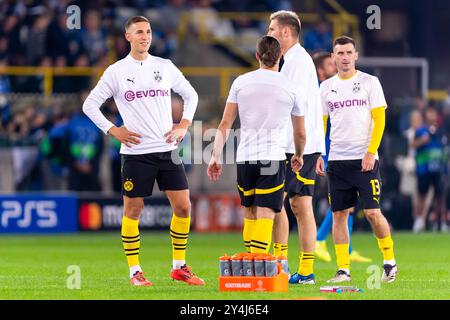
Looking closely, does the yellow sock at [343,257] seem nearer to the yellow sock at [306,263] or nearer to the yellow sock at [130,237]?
the yellow sock at [306,263]

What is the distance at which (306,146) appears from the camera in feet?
38.3

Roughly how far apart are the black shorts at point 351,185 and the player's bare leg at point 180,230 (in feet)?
4.82

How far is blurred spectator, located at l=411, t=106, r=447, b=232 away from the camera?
22.0 meters

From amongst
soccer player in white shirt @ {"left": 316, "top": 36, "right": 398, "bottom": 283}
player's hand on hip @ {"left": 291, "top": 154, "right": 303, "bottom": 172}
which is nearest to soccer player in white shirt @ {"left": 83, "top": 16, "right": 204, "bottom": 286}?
player's hand on hip @ {"left": 291, "top": 154, "right": 303, "bottom": 172}

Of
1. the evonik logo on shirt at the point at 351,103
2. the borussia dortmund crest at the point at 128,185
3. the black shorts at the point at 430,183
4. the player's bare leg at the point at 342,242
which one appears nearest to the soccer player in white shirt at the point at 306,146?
the evonik logo on shirt at the point at 351,103

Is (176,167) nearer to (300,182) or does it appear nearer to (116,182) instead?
(300,182)

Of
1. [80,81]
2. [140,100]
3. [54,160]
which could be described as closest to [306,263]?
[140,100]

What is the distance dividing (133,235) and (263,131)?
1.58 meters

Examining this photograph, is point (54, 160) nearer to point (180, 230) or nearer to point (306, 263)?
point (180, 230)

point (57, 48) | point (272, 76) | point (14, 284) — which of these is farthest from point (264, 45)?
point (57, 48)

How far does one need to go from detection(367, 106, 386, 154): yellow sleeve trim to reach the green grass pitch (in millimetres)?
1244

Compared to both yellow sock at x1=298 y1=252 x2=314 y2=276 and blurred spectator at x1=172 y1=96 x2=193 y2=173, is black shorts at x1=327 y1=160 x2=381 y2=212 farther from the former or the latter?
blurred spectator at x1=172 y1=96 x2=193 y2=173

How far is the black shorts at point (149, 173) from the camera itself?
1138 cm

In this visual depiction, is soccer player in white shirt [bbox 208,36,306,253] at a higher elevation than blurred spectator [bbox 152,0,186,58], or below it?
below
